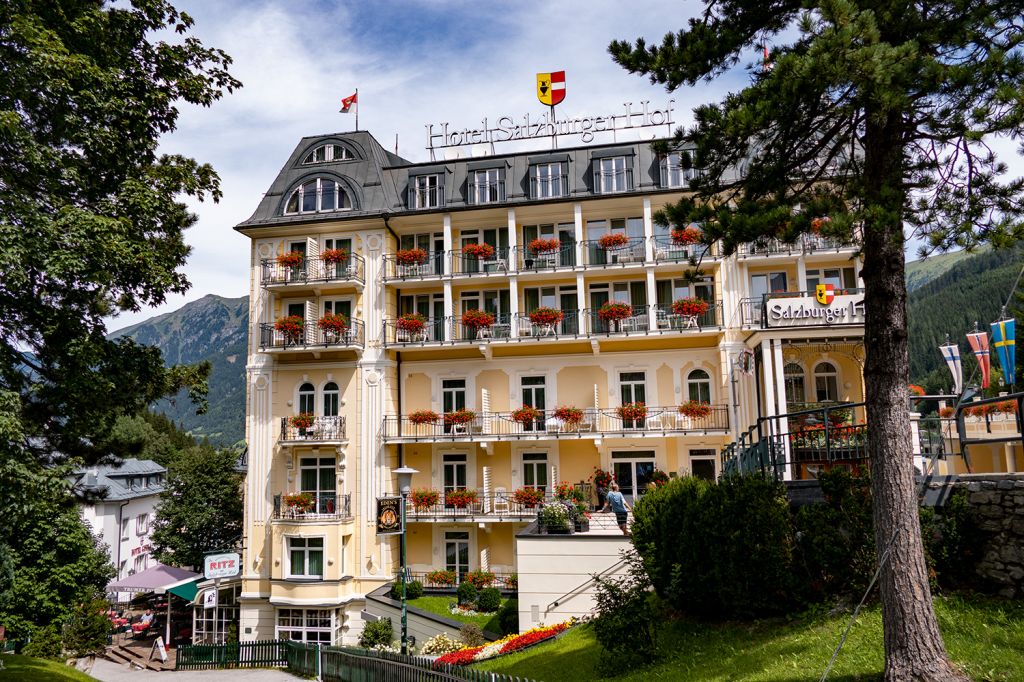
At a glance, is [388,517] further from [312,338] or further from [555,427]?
[312,338]

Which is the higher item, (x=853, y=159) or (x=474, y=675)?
(x=853, y=159)

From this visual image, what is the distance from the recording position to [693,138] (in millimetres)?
9344

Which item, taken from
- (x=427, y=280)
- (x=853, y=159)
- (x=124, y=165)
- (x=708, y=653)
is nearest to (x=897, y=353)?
(x=853, y=159)

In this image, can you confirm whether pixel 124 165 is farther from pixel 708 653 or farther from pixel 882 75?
pixel 708 653

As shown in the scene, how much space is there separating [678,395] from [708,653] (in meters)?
16.7

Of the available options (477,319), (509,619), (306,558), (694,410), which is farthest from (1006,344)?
(306,558)

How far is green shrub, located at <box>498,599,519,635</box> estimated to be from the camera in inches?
788

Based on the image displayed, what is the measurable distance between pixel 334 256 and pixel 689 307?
1387cm

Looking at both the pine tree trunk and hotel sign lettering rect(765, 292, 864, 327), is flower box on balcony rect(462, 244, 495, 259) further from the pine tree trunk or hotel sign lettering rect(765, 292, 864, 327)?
the pine tree trunk

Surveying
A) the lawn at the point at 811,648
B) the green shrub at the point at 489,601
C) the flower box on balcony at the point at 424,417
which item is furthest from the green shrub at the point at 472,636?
the lawn at the point at 811,648

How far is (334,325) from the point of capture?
91.1 ft

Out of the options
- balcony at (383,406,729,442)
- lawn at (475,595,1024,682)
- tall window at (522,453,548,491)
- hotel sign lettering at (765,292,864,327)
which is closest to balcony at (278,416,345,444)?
balcony at (383,406,729,442)

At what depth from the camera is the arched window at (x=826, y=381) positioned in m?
25.8

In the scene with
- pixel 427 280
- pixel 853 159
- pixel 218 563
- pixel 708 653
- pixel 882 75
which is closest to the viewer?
pixel 882 75
